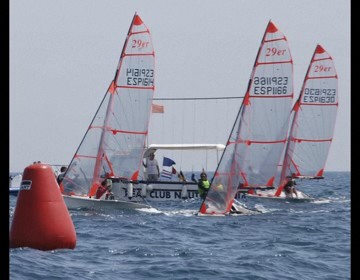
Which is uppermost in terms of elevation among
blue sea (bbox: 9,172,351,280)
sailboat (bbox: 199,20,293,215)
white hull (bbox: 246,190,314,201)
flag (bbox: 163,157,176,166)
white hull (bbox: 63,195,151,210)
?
sailboat (bbox: 199,20,293,215)

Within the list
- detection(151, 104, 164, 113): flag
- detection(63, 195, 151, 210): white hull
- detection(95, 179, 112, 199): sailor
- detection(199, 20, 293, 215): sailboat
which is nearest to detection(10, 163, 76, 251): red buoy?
detection(63, 195, 151, 210): white hull

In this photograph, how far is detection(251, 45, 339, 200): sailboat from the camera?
134 ft

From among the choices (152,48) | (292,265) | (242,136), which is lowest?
(292,265)

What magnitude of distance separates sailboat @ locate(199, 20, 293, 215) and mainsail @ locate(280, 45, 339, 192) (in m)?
8.41

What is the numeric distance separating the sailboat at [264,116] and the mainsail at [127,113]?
13.5ft

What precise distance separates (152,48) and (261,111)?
15.8ft

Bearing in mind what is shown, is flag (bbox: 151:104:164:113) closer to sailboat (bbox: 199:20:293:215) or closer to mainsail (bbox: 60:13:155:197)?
mainsail (bbox: 60:13:155:197)

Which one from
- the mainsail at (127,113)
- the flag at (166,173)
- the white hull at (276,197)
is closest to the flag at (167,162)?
the flag at (166,173)

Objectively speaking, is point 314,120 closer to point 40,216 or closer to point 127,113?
point 127,113

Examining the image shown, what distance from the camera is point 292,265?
53.8ft

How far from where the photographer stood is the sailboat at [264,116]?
31125mm
